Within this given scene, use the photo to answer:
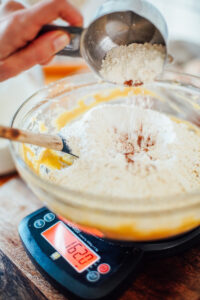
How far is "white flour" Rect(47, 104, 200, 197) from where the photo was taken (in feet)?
1.94

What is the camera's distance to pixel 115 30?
69 cm

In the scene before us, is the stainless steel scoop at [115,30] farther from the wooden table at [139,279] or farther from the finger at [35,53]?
the wooden table at [139,279]

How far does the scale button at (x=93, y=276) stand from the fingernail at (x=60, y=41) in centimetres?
46

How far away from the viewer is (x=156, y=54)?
0.69 metres

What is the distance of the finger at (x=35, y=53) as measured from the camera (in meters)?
0.62

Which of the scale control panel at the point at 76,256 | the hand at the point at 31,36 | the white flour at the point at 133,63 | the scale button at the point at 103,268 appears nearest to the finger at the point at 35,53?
the hand at the point at 31,36

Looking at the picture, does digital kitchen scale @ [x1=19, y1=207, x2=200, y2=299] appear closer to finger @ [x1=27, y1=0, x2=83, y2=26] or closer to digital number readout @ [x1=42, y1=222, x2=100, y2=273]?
digital number readout @ [x1=42, y1=222, x2=100, y2=273]

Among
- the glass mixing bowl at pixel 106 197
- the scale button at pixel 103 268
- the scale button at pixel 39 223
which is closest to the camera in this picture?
the glass mixing bowl at pixel 106 197

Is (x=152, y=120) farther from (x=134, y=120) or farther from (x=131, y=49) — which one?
(x=131, y=49)

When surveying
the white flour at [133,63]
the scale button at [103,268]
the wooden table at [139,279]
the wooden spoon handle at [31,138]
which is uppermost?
the white flour at [133,63]

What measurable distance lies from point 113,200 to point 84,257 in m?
0.21

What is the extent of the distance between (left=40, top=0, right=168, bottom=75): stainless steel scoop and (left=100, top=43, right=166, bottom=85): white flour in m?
0.01

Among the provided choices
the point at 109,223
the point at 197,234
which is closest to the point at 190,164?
the point at 197,234

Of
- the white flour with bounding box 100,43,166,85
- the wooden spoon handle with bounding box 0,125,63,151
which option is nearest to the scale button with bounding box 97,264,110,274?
the wooden spoon handle with bounding box 0,125,63,151
